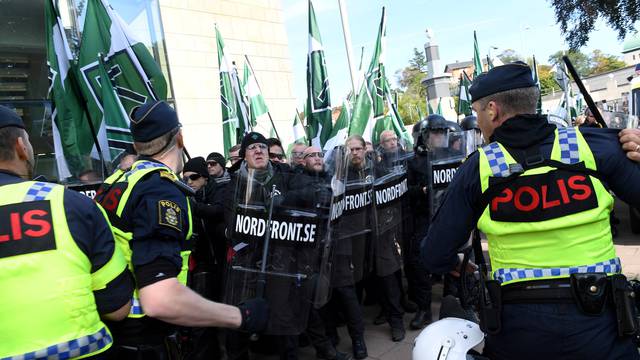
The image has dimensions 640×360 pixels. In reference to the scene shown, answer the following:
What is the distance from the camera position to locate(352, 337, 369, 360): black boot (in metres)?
4.04

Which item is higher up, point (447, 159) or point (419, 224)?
→ point (447, 159)

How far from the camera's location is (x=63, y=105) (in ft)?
15.7

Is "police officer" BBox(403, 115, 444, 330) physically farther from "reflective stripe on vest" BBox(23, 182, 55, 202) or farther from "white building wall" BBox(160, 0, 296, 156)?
"white building wall" BBox(160, 0, 296, 156)

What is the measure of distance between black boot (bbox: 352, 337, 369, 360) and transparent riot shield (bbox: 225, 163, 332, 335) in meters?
1.23

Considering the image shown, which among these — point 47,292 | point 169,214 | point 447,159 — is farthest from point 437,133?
point 47,292

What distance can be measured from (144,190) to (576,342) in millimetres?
1717

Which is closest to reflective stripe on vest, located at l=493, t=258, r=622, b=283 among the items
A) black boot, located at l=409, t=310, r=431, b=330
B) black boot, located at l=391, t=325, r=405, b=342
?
black boot, located at l=391, t=325, r=405, b=342

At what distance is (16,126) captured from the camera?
1.72 m

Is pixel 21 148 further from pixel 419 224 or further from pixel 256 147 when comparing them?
pixel 419 224

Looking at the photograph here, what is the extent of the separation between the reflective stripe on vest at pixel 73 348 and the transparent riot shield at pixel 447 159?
11.1 ft

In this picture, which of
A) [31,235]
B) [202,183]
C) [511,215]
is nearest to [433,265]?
[511,215]

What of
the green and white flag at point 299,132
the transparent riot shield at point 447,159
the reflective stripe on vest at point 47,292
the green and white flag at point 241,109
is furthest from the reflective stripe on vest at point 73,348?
the green and white flag at point 299,132

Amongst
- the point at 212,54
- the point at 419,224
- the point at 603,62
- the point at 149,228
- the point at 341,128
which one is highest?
the point at 603,62

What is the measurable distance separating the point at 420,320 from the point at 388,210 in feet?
3.80
